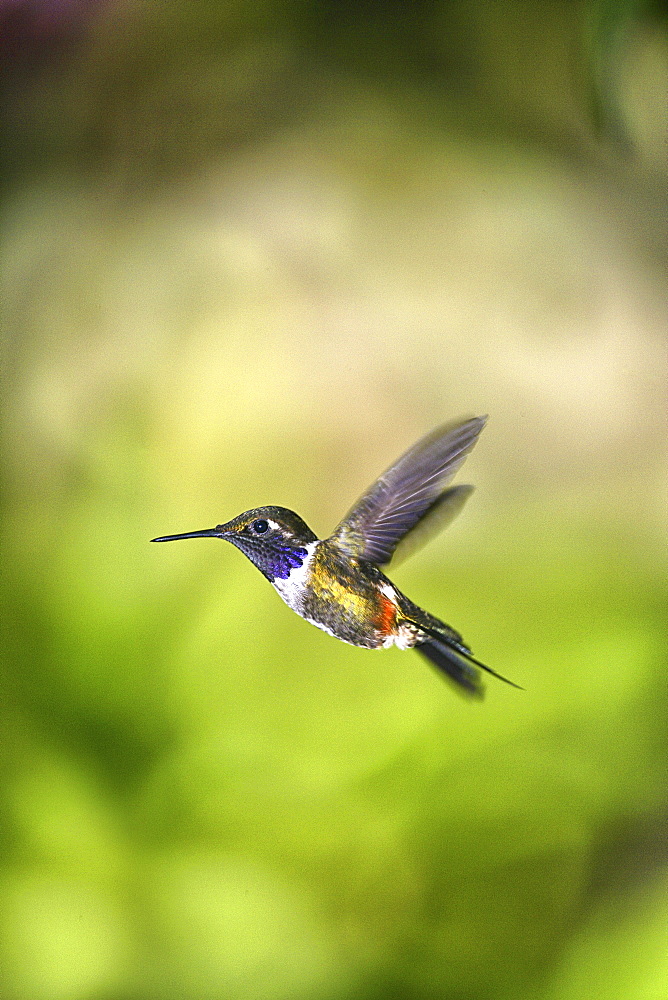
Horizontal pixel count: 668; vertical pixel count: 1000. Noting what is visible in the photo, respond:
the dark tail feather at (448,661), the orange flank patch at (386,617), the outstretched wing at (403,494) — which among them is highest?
the outstretched wing at (403,494)

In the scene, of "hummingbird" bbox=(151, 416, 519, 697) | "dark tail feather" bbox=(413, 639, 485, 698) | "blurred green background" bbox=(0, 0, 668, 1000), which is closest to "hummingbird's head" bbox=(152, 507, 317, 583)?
"hummingbird" bbox=(151, 416, 519, 697)

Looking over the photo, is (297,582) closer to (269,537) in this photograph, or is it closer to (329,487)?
(269,537)

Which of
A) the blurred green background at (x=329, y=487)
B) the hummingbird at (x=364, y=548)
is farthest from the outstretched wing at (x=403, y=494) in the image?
the blurred green background at (x=329, y=487)

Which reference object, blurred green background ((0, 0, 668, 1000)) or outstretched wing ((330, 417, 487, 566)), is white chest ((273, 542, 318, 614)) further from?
blurred green background ((0, 0, 668, 1000))

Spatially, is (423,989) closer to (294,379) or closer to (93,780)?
(93,780)

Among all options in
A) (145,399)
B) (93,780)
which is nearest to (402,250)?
(145,399)

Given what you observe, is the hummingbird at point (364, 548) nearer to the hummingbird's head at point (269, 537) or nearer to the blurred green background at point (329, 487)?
the hummingbird's head at point (269, 537)
